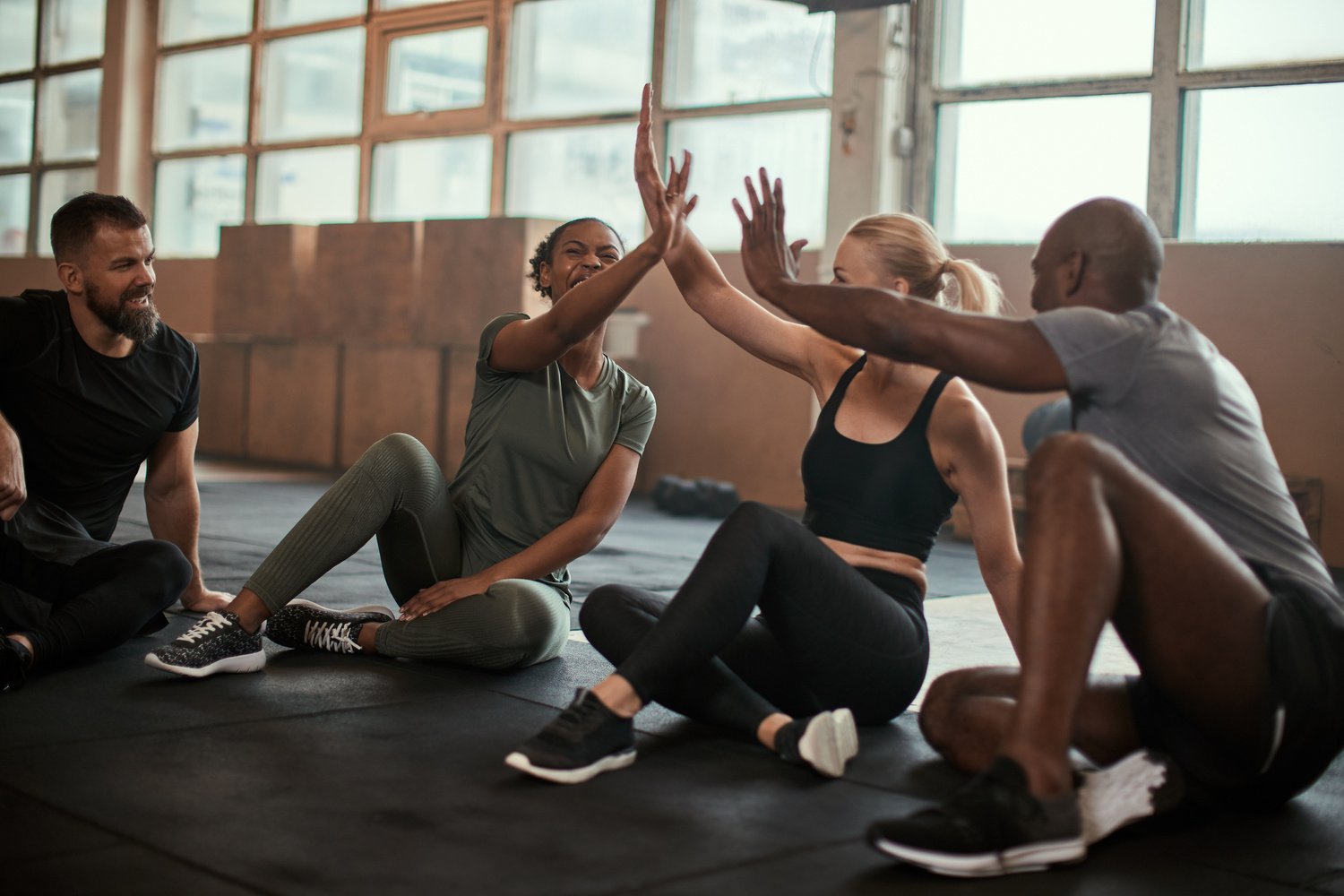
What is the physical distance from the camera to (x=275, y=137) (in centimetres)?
1023

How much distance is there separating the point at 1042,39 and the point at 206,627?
5.29m

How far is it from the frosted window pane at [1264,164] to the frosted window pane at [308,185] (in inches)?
222

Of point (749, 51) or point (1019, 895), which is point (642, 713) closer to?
point (1019, 895)

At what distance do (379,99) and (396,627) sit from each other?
7.19 metres

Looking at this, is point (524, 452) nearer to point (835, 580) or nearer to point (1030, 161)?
point (835, 580)

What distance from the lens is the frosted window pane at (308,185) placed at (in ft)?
32.0

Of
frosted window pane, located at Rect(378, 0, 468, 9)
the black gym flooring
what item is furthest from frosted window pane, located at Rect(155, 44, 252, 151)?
the black gym flooring

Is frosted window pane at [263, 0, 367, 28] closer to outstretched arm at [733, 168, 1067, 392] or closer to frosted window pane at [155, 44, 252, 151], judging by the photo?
frosted window pane at [155, 44, 252, 151]

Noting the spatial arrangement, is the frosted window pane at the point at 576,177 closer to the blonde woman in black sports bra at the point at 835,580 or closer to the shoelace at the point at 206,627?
the shoelace at the point at 206,627

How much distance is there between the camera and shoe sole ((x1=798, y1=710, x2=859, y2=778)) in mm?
2176

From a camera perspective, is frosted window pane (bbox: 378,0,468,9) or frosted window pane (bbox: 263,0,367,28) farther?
frosted window pane (bbox: 263,0,367,28)

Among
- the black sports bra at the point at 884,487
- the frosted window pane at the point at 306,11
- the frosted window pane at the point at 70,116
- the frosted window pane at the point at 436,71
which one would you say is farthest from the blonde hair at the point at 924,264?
the frosted window pane at the point at 70,116

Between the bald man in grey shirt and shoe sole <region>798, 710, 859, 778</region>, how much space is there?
1.14 feet

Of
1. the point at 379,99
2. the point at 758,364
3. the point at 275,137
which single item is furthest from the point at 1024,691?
the point at 275,137
